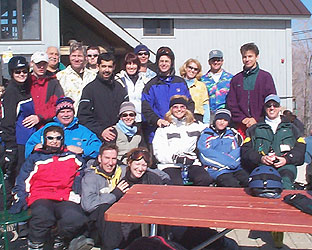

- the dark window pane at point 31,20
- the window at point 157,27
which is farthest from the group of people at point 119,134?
the window at point 157,27

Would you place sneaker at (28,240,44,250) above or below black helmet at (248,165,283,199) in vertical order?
below

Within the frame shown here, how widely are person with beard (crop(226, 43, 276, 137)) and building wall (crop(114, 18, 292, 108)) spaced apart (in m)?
10.4

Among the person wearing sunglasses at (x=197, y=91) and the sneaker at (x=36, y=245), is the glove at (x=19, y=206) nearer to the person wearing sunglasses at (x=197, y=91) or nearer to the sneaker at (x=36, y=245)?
the sneaker at (x=36, y=245)

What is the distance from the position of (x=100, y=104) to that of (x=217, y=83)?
5.78ft

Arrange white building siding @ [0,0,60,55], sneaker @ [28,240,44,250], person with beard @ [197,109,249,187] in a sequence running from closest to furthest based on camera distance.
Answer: sneaker @ [28,240,44,250] < person with beard @ [197,109,249,187] < white building siding @ [0,0,60,55]

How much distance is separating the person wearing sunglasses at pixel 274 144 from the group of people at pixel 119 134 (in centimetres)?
1

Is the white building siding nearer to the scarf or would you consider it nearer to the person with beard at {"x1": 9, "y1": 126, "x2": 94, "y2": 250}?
the scarf

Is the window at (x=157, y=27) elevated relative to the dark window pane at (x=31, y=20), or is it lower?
elevated

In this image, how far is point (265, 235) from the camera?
5066 millimetres

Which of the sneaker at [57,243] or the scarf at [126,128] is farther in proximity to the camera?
the scarf at [126,128]

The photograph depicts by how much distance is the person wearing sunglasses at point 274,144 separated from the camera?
199 inches

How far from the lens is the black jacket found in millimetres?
5484

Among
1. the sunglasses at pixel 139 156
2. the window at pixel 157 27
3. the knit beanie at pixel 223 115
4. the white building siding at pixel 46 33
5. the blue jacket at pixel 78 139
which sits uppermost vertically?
the window at pixel 157 27

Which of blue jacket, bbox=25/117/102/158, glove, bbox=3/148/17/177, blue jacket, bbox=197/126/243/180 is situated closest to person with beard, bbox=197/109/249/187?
blue jacket, bbox=197/126/243/180
